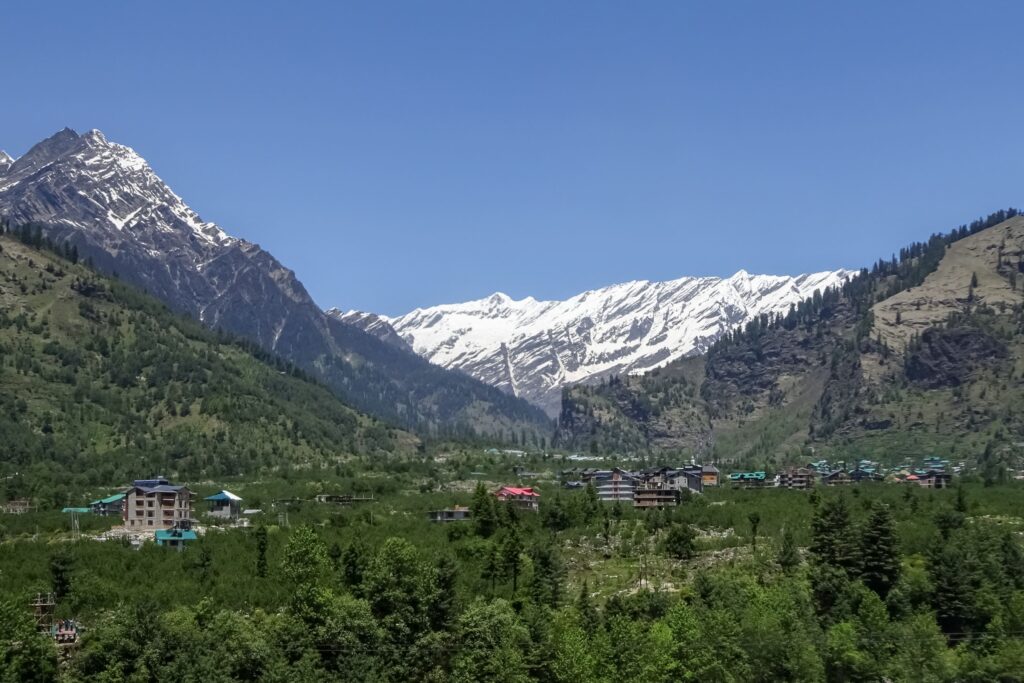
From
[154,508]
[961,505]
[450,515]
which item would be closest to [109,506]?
[154,508]

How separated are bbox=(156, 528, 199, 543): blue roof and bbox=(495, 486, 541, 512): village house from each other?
159ft

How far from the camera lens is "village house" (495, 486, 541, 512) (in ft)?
600

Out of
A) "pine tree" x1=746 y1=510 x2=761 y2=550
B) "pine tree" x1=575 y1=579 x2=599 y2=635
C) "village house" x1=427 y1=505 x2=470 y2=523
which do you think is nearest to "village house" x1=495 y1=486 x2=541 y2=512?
"village house" x1=427 y1=505 x2=470 y2=523

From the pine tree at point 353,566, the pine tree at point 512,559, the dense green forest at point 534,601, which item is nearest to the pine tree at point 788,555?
the dense green forest at point 534,601

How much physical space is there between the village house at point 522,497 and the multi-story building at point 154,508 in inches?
1729

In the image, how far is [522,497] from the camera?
618 ft

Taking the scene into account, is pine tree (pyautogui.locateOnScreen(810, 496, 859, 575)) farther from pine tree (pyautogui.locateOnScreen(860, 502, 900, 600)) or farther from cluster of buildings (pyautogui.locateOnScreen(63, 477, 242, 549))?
cluster of buildings (pyautogui.locateOnScreen(63, 477, 242, 549))

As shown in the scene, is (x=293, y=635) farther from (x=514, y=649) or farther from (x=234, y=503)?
(x=234, y=503)

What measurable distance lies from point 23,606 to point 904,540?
86.2 meters

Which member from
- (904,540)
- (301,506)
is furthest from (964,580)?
(301,506)

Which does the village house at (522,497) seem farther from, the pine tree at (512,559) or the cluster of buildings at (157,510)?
the pine tree at (512,559)

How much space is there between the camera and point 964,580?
11512 cm

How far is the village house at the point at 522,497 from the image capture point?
183 metres

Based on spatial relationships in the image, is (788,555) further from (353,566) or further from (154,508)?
(154,508)
